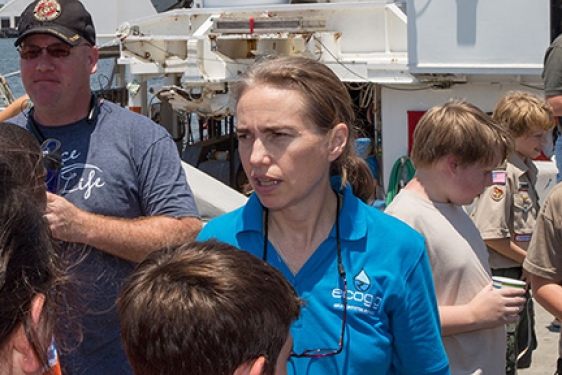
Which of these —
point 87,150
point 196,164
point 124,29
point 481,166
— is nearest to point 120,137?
point 87,150

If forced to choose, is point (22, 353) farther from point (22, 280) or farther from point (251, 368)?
point (251, 368)

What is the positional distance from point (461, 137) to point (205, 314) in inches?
76.4

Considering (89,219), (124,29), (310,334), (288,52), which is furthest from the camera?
(124,29)

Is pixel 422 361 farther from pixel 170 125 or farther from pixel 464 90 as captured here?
pixel 170 125

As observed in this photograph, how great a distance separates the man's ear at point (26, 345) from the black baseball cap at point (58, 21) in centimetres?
201

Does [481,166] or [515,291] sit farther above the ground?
[481,166]

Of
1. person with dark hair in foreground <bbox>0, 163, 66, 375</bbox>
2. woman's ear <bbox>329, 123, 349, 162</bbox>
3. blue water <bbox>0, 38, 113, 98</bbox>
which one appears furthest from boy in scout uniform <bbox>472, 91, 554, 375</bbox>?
blue water <bbox>0, 38, 113, 98</bbox>

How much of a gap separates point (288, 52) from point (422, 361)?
34.4 feet

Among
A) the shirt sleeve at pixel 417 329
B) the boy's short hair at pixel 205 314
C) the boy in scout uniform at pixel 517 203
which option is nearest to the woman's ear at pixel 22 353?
the boy's short hair at pixel 205 314

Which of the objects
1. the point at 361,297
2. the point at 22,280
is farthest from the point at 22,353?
the point at 361,297

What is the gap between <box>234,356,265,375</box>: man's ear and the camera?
5.39 ft

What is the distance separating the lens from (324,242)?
2.54 metres

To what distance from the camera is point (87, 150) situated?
3139 mm

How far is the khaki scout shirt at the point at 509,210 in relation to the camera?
195 inches
